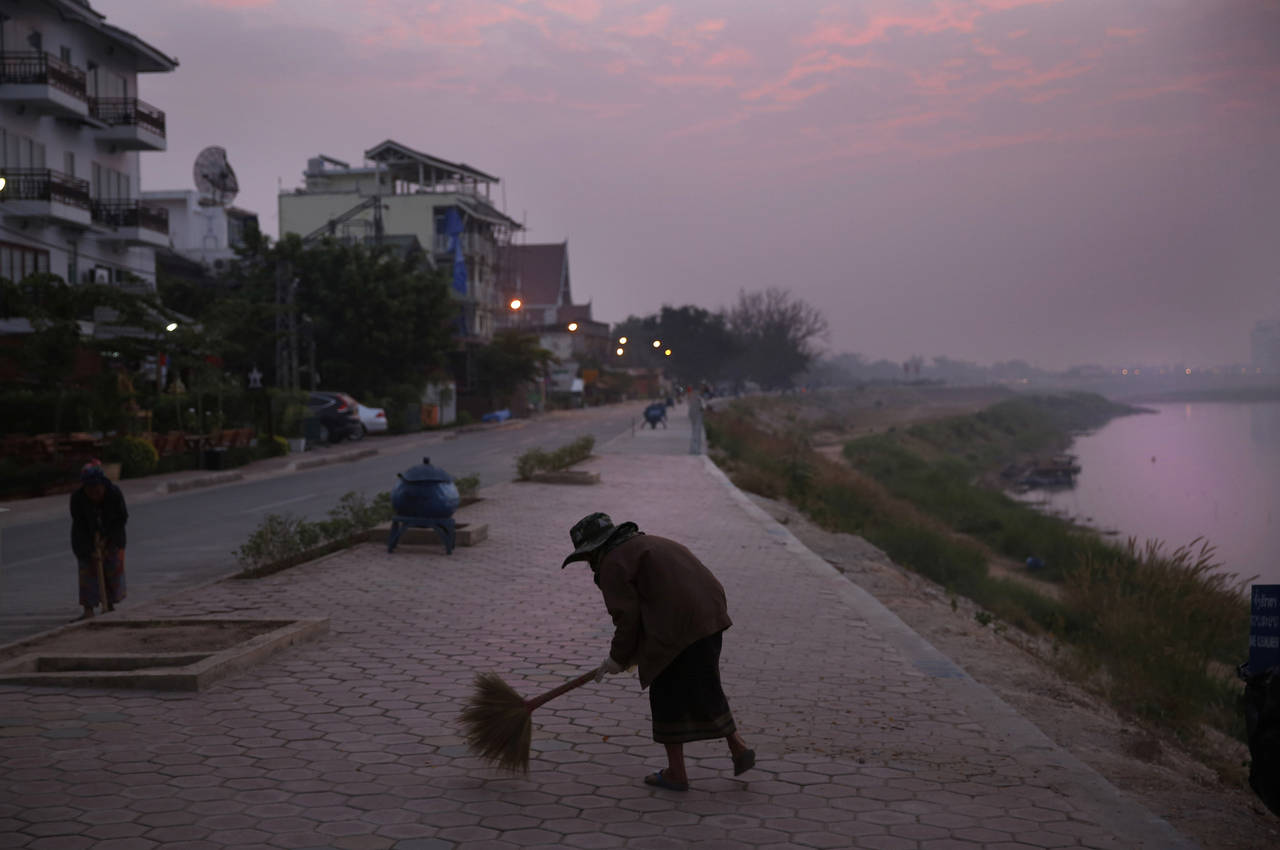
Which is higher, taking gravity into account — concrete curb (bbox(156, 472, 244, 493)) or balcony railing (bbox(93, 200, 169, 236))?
balcony railing (bbox(93, 200, 169, 236))

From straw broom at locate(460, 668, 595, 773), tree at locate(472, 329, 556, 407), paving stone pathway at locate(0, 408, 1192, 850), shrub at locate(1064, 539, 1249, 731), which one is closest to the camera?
paving stone pathway at locate(0, 408, 1192, 850)

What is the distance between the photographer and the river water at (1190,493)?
110 feet

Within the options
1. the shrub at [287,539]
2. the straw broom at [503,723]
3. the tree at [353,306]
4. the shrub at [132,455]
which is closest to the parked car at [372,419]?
the tree at [353,306]

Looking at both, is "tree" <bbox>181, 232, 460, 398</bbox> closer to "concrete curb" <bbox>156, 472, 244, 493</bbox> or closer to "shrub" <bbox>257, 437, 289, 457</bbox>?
"shrub" <bbox>257, 437, 289, 457</bbox>

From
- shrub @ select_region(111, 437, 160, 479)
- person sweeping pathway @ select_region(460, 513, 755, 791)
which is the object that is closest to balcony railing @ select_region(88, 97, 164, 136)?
shrub @ select_region(111, 437, 160, 479)

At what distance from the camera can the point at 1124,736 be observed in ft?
22.3

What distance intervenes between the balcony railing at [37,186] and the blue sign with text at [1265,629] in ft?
99.2

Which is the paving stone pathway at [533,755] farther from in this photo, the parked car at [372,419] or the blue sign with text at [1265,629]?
the parked car at [372,419]

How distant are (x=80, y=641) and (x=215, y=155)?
140 feet

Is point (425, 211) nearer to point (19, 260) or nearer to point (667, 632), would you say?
point (19, 260)

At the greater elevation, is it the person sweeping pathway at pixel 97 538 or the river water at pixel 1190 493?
the person sweeping pathway at pixel 97 538

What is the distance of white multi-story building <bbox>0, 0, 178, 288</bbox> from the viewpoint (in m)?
28.2

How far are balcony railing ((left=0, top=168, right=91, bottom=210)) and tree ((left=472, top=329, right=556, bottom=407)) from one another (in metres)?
27.2

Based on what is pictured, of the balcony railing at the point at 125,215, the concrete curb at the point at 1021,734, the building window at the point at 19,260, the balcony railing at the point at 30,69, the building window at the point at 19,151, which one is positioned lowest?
the concrete curb at the point at 1021,734
